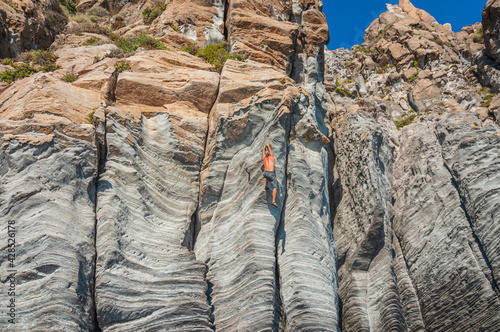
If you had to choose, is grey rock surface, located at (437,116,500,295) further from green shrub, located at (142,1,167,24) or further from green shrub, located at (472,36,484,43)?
green shrub, located at (472,36,484,43)

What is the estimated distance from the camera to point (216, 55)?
61.7 ft

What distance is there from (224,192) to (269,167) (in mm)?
1897

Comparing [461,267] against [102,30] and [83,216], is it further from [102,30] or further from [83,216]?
[102,30]

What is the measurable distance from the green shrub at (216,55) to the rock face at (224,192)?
0.43 feet

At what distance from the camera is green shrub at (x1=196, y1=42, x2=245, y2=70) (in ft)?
60.0

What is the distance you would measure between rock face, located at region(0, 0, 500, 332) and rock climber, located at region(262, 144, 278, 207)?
25 centimetres

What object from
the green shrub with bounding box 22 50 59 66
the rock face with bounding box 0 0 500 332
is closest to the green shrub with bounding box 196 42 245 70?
the rock face with bounding box 0 0 500 332

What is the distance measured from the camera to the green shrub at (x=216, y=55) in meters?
18.3

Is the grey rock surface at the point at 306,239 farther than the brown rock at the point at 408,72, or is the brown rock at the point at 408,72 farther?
the brown rock at the point at 408,72

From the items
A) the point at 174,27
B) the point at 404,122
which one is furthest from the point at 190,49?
the point at 404,122

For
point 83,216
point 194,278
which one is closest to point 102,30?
point 83,216

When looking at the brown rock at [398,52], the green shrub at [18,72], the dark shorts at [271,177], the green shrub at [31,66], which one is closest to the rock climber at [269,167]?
the dark shorts at [271,177]

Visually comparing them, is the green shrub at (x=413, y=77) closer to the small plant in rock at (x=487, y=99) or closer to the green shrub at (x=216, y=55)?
the small plant in rock at (x=487, y=99)

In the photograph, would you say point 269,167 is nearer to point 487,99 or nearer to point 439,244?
point 439,244
